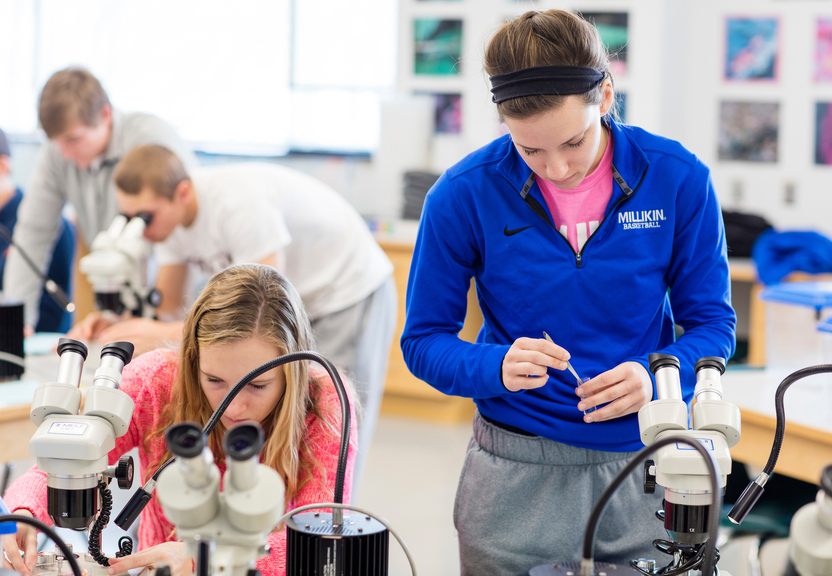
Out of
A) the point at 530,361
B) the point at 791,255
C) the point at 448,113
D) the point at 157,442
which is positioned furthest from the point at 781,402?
the point at 448,113

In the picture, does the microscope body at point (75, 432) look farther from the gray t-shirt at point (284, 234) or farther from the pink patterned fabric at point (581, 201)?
the gray t-shirt at point (284, 234)

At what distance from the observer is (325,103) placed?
15.6 ft

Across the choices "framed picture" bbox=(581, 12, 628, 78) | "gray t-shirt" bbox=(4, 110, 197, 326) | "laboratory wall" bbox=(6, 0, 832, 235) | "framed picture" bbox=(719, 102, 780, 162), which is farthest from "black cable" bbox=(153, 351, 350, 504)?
"framed picture" bbox=(719, 102, 780, 162)

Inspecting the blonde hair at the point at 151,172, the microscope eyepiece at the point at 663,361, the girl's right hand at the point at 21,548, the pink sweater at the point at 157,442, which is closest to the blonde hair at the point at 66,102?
the blonde hair at the point at 151,172

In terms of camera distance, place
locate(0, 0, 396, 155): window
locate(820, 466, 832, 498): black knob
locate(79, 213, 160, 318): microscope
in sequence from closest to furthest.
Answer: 1. locate(820, 466, 832, 498): black knob
2. locate(79, 213, 160, 318): microscope
3. locate(0, 0, 396, 155): window

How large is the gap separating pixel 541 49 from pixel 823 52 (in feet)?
11.2

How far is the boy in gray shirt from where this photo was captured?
2.35 m

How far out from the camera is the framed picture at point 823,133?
3.82 m

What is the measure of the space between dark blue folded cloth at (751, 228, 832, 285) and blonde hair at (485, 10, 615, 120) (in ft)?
8.07

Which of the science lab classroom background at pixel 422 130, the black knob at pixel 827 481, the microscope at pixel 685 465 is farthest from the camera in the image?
Answer: the science lab classroom background at pixel 422 130

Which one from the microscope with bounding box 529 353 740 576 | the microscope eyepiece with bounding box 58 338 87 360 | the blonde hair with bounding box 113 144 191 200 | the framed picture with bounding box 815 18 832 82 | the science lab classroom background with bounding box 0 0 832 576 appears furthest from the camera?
the framed picture with bounding box 815 18 832 82

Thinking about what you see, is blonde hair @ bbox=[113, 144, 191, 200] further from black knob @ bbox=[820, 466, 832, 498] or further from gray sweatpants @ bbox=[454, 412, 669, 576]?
black knob @ bbox=[820, 466, 832, 498]

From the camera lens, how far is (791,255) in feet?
10.6

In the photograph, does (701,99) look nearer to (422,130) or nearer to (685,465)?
(422,130)
